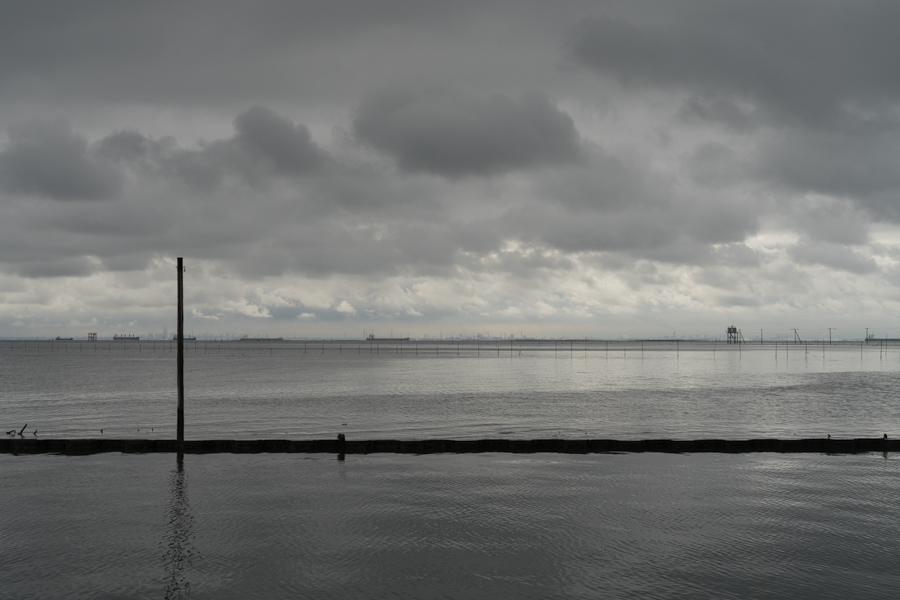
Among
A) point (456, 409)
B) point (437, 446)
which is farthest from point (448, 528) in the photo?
point (456, 409)

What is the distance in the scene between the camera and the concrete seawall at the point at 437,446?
104 ft

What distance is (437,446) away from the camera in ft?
105

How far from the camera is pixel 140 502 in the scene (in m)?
22.9

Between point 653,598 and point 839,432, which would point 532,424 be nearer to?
point 839,432

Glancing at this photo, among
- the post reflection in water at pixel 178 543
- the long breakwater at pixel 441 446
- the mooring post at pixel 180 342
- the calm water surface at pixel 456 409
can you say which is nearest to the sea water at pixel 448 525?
the post reflection in water at pixel 178 543

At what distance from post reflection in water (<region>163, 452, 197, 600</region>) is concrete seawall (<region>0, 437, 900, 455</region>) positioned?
21.3ft

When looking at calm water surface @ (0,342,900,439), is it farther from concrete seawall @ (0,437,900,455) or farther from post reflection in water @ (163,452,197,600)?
post reflection in water @ (163,452,197,600)

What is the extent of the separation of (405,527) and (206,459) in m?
14.7

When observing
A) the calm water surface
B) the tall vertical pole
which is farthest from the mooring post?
the calm water surface

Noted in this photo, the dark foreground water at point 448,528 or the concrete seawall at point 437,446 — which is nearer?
the dark foreground water at point 448,528

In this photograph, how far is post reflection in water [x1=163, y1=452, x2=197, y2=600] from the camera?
15453 mm

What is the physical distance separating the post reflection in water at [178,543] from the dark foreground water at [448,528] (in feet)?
0.25

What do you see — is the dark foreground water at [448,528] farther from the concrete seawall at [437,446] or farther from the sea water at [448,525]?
the concrete seawall at [437,446]

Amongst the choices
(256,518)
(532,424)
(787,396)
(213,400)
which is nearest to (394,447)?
(256,518)
